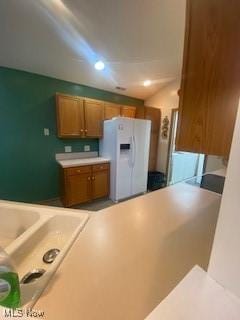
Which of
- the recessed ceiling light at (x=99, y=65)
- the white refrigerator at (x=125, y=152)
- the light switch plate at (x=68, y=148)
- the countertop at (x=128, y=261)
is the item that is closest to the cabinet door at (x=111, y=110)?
the white refrigerator at (x=125, y=152)

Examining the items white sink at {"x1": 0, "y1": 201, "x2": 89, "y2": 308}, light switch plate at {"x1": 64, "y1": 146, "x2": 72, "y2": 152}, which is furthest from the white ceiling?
white sink at {"x1": 0, "y1": 201, "x2": 89, "y2": 308}

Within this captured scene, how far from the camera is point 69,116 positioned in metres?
2.98

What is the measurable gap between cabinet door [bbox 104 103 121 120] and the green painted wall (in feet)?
1.97

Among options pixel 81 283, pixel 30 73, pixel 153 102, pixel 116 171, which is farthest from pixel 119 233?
pixel 153 102

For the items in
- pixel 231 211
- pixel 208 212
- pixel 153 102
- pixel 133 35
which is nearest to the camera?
pixel 231 211

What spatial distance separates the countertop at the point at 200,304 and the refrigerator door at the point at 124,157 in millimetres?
2767

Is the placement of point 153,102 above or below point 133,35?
below

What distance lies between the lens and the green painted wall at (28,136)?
2633 mm

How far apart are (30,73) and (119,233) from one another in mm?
2979

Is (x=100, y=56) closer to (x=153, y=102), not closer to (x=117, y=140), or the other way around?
(x=117, y=140)

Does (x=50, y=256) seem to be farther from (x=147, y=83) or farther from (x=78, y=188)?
(x=147, y=83)

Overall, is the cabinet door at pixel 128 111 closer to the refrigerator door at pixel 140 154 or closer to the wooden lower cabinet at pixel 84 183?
the refrigerator door at pixel 140 154

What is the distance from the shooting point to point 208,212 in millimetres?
1237

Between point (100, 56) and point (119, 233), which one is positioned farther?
point (100, 56)
